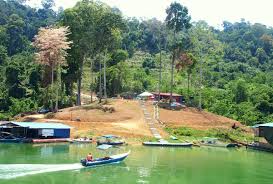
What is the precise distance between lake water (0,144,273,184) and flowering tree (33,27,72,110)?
68.5 ft

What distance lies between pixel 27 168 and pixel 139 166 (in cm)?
1146

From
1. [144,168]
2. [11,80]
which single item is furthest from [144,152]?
[11,80]

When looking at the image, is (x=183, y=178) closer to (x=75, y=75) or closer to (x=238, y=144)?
(x=238, y=144)

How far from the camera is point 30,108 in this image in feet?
278

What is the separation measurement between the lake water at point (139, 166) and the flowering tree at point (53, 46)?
20884 millimetres

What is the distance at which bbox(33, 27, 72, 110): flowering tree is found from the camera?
74.3 metres

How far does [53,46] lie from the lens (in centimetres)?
7431

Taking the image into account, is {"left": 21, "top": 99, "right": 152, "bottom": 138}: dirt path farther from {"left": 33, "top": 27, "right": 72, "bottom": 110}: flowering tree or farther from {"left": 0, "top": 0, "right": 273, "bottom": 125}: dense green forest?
{"left": 0, "top": 0, "right": 273, "bottom": 125}: dense green forest

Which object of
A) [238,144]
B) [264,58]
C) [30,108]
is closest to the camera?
[238,144]

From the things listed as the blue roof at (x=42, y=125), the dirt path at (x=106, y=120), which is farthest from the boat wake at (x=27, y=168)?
the dirt path at (x=106, y=120)

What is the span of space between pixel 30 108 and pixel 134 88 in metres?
28.7

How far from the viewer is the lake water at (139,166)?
36.2 meters

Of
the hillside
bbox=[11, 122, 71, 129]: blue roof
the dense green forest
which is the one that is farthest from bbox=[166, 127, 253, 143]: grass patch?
bbox=[11, 122, 71, 129]: blue roof

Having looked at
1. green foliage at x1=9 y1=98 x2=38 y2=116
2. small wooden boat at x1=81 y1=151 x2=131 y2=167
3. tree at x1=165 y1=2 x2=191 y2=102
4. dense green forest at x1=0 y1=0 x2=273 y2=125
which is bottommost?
small wooden boat at x1=81 y1=151 x2=131 y2=167
